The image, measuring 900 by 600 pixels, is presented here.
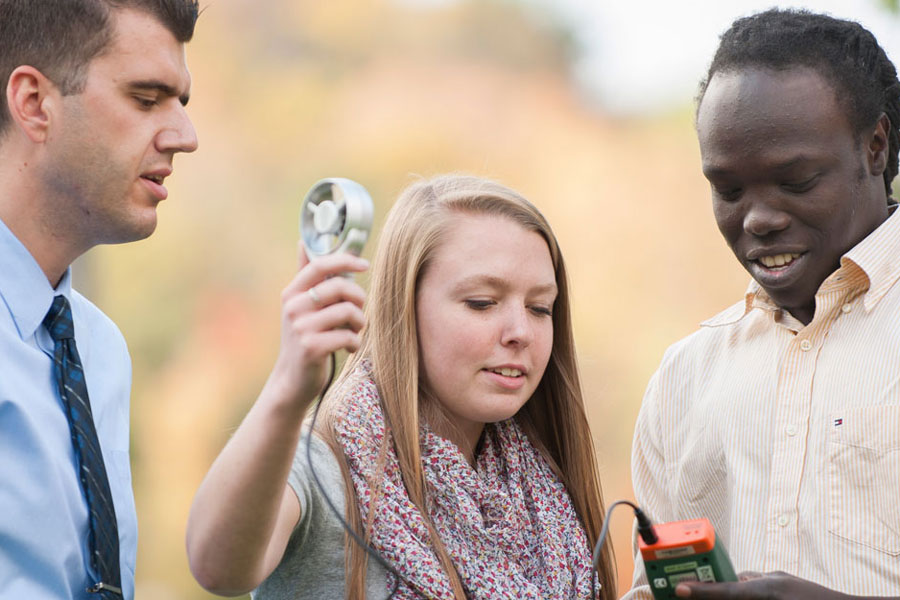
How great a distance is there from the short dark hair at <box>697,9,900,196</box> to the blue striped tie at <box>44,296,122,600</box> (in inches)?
64.5

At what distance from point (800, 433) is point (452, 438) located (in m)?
0.78

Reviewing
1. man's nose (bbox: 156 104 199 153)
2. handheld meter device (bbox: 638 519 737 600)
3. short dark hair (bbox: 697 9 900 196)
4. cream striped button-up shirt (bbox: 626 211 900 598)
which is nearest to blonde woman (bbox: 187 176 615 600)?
cream striped button-up shirt (bbox: 626 211 900 598)

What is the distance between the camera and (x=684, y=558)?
2.02 metres

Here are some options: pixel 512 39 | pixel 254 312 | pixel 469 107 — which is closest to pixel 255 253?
pixel 254 312

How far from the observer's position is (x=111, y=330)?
2.74 m

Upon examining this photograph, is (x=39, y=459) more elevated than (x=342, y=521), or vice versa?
(x=39, y=459)

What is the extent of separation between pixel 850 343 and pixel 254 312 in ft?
23.6

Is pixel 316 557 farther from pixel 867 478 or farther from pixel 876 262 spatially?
pixel 876 262

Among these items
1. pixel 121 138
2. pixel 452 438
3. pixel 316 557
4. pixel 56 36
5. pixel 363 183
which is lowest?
pixel 316 557

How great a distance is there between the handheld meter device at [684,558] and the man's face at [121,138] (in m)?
1.36

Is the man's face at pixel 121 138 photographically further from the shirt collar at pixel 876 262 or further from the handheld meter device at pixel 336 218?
the shirt collar at pixel 876 262

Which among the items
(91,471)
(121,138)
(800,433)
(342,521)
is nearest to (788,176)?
(800,433)

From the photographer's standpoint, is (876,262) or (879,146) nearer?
(876,262)

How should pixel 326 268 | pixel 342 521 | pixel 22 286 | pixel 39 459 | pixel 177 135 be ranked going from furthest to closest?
pixel 177 135, pixel 22 286, pixel 39 459, pixel 342 521, pixel 326 268
